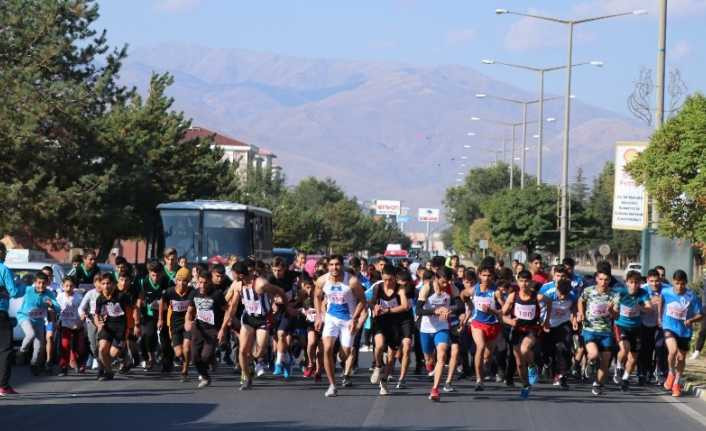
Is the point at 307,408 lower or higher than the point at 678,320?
lower

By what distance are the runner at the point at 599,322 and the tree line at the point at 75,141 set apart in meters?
19.7

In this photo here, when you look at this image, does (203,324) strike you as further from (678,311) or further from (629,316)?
(678,311)

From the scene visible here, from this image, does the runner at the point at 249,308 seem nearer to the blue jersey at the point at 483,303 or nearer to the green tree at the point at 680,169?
the blue jersey at the point at 483,303

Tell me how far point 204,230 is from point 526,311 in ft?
61.9

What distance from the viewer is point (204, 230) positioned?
35969 mm

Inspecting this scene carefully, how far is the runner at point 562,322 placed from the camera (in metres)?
19.1

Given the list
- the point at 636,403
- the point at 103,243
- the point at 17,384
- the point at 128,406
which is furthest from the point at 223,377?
the point at 103,243

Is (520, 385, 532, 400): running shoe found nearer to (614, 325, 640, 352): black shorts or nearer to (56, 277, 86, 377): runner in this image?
(614, 325, 640, 352): black shorts

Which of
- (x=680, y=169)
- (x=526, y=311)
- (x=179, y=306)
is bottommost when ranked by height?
(x=179, y=306)

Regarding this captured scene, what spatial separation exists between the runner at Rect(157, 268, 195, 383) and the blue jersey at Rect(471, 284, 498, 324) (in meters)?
3.73

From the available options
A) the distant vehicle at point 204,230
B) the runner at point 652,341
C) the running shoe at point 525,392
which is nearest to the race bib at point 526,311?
the running shoe at point 525,392

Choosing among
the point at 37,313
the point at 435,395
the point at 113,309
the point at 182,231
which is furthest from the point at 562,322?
the point at 182,231

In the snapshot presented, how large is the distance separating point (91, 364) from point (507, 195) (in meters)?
52.8

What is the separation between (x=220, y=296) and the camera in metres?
18.7
